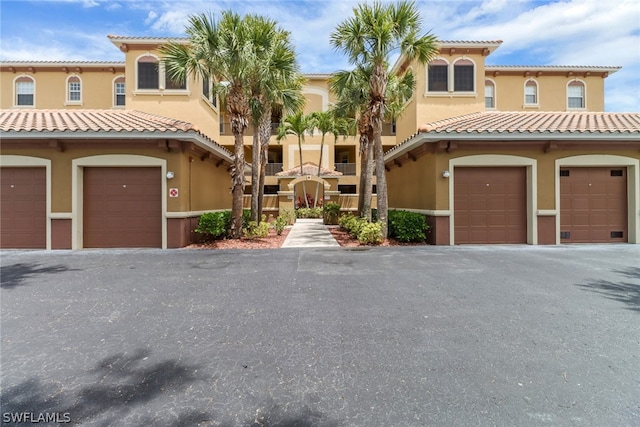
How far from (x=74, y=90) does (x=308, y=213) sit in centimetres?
1949

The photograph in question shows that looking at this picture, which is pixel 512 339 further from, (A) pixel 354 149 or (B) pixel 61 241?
(A) pixel 354 149

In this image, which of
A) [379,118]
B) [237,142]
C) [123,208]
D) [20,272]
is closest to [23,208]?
[123,208]

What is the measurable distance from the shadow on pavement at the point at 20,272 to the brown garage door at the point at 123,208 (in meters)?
2.94

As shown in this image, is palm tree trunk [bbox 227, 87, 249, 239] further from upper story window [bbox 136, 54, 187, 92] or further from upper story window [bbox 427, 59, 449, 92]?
upper story window [bbox 427, 59, 449, 92]

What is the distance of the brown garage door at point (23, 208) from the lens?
→ 35.7ft

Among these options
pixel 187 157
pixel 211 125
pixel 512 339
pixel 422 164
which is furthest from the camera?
pixel 211 125

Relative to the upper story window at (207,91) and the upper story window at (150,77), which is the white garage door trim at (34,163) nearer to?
the upper story window at (150,77)

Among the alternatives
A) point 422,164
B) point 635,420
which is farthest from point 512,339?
point 422,164

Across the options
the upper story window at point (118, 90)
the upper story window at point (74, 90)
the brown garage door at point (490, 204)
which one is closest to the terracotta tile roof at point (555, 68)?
the brown garage door at point (490, 204)

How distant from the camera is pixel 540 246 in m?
11.2

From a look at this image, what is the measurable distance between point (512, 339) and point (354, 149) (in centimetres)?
2974

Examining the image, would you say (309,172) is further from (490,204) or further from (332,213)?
(490,204)

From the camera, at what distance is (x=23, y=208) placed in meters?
10.9

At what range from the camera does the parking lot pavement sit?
272 cm
